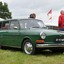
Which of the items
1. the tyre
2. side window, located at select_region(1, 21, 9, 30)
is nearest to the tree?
side window, located at select_region(1, 21, 9, 30)

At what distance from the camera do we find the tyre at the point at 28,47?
1423 centimetres

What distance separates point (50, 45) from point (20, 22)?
81.6 inches

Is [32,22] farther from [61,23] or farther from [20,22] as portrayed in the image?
[61,23]

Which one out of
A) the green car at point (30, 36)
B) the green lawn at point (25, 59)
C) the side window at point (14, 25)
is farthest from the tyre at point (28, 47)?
the side window at point (14, 25)

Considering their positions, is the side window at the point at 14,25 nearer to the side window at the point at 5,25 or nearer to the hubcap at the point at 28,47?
the side window at the point at 5,25

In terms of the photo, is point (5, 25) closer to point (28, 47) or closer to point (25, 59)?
point (28, 47)

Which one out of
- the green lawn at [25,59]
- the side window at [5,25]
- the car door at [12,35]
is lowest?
the green lawn at [25,59]

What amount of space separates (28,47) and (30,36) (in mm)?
467

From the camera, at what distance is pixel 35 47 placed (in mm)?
14086

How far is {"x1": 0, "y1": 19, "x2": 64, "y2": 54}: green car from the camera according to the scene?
1406 cm

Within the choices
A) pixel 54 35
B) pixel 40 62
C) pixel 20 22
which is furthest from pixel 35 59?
pixel 20 22

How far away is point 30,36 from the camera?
14.4 metres

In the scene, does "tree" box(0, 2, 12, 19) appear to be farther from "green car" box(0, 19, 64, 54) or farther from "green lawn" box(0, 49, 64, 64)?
"green lawn" box(0, 49, 64, 64)

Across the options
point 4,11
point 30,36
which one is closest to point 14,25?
point 30,36
